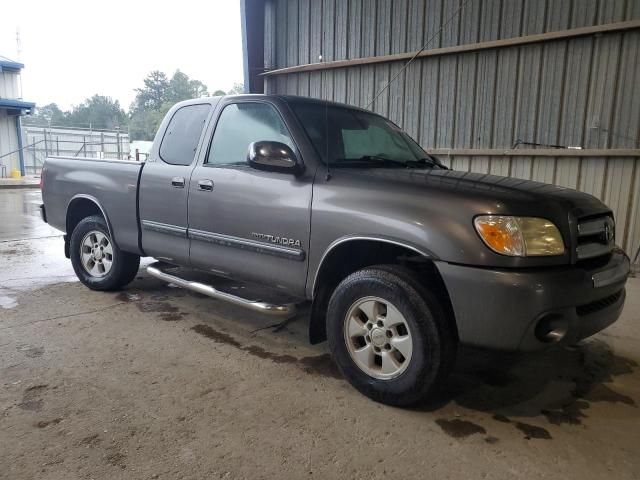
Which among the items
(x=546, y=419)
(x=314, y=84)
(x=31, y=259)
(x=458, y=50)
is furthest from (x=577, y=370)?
(x=314, y=84)

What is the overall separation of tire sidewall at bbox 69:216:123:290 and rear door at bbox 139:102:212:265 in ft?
2.01

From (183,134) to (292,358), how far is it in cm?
211

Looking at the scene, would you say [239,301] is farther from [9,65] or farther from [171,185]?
[9,65]

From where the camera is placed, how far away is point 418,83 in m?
8.43

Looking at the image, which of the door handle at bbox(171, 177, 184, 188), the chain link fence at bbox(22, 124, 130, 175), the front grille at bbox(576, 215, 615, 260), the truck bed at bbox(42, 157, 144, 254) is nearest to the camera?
the front grille at bbox(576, 215, 615, 260)

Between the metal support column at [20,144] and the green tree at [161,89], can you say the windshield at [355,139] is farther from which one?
the green tree at [161,89]

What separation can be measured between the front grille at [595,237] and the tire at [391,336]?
2.72 feet

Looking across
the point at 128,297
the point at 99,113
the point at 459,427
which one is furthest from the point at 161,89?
the point at 459,427

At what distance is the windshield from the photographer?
3.45 m

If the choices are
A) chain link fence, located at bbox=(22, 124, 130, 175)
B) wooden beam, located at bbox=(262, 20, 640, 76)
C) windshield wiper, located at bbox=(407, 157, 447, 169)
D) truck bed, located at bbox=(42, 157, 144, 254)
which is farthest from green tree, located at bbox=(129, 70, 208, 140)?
windshield wiper, located at bbox=(407, 157, 447, 169)

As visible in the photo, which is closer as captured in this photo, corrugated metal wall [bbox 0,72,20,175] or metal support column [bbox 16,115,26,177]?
corrugated metal wall [bbox 0,72,20,175]

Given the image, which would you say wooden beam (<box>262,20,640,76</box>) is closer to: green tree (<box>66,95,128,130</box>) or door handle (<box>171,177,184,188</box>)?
door handle (<box>171,177,184,188</box>)

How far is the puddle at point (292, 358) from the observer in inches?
133

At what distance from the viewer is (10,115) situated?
2316 cm
